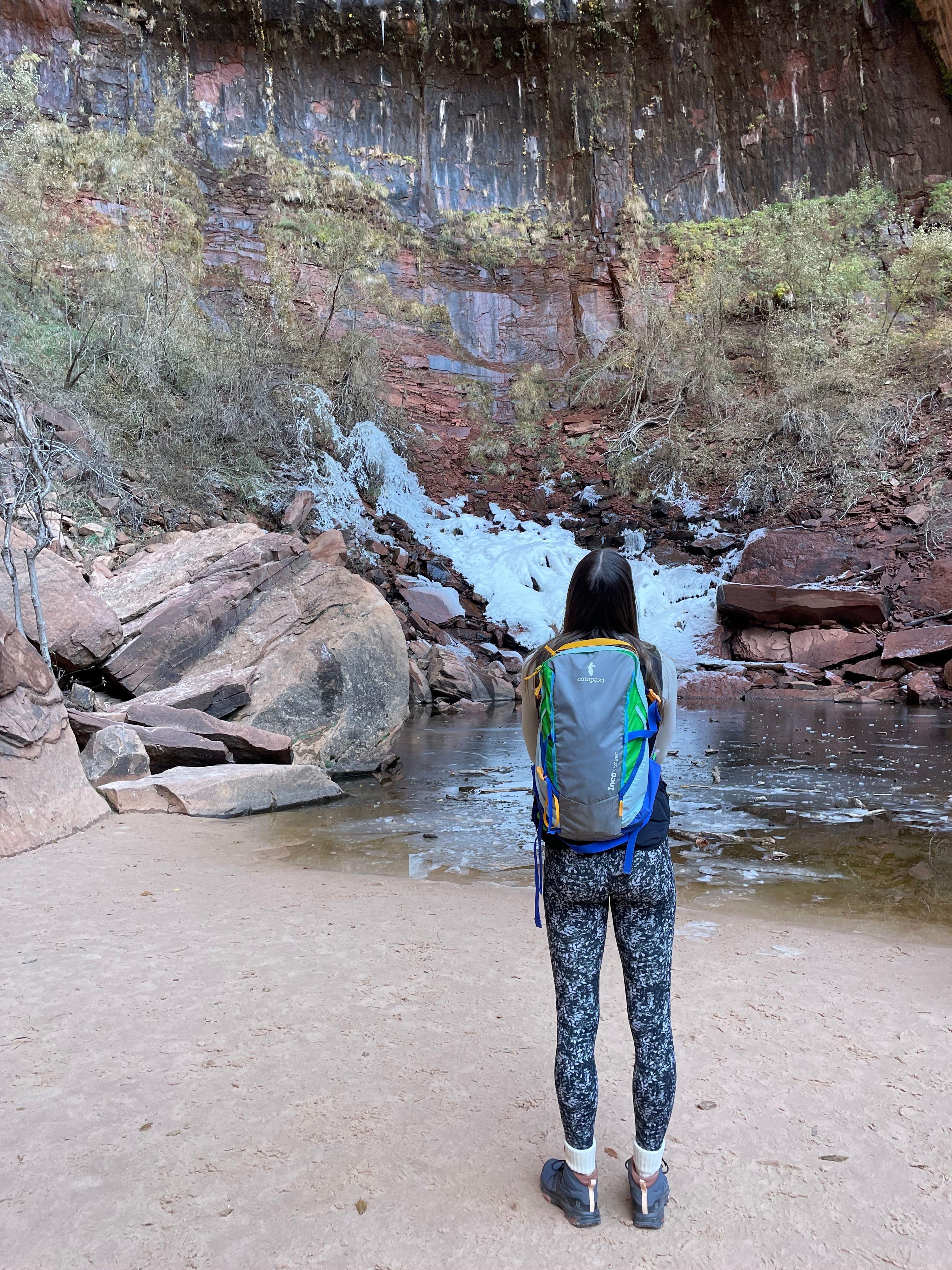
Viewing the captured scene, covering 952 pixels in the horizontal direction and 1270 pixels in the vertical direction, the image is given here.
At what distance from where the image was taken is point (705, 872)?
14.5 ft

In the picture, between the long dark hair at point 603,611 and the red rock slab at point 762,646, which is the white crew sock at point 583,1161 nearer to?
the long dark hair at point 603,611

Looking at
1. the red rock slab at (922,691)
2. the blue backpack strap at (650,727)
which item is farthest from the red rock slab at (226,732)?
the red rock slab at (922,691)

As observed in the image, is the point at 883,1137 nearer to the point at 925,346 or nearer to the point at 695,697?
the point at 695,697

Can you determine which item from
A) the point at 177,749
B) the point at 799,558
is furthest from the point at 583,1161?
the point at 799,558

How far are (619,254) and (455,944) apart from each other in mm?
23774

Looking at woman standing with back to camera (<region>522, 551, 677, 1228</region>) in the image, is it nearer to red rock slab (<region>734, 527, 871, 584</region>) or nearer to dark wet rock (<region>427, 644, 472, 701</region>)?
dark wet rock (<region>427, 644, 472, 701</region>)

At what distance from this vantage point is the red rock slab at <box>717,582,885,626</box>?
1332 centimetres

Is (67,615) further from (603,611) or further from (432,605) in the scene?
(432,605)

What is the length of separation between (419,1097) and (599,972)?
0.72 metres

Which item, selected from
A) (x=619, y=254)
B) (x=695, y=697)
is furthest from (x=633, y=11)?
(x=695, y=697)

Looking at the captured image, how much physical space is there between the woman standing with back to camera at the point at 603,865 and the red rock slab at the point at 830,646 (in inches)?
499

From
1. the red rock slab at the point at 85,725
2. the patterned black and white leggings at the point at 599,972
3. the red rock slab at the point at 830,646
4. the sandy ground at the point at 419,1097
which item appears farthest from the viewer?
the red rock slab at the point at 830,646

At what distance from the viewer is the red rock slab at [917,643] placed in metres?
12.5

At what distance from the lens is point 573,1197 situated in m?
1.69
